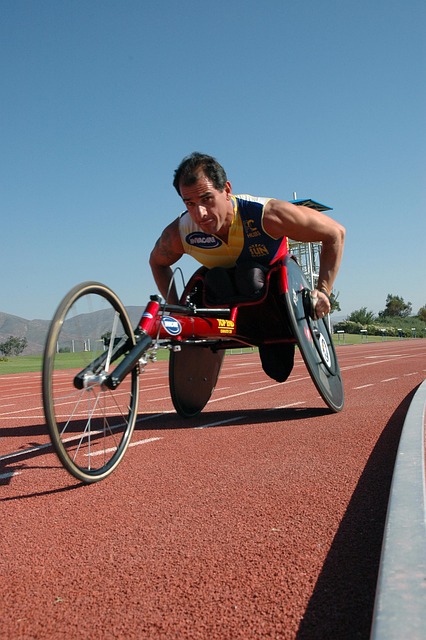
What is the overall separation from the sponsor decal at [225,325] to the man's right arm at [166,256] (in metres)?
0.56

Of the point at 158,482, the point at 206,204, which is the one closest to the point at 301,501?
the point at 158,482

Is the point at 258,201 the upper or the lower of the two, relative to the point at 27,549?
upper

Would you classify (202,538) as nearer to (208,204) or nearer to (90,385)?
(90,385)

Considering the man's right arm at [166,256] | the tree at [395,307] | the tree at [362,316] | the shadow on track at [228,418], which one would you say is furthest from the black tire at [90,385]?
the tree at [395,307]

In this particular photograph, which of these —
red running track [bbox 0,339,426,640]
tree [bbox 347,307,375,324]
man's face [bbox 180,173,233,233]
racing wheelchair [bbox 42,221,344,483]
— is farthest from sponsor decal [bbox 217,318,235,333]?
tree [bbox 347,307,375,324]

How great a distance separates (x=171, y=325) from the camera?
391 centimetres

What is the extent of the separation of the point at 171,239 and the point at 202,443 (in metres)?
1.81

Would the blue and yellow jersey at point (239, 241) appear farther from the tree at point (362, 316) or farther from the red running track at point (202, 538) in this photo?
the tree at point (362, 316)

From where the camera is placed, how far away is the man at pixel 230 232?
4.25 metres

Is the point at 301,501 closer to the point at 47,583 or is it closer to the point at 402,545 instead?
the point at 402,545

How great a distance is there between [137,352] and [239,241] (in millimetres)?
1771

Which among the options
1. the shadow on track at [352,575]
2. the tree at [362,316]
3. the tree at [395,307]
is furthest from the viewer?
the tree at [395,307]

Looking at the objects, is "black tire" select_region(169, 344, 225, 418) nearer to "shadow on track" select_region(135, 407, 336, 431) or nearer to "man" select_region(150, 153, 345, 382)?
"shadow on track" select_region(135, 407, 336, 431)

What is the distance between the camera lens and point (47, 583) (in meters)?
1.83
